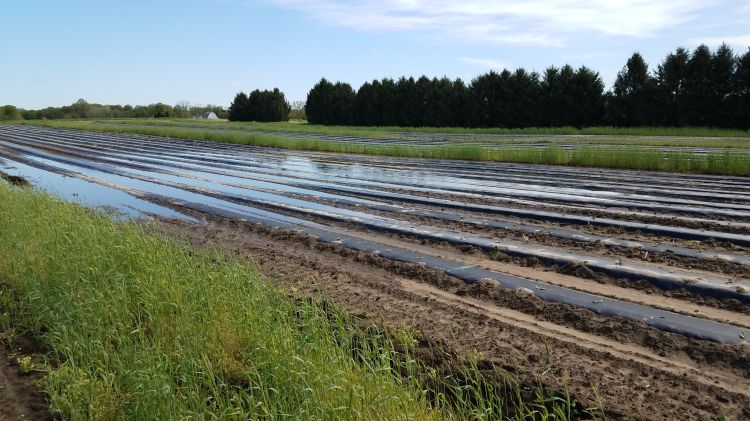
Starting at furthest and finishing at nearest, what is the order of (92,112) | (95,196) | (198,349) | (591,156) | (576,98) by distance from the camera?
(92,112), (576,98), (591,156), (95,196), (198,349)

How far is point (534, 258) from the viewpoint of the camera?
19.7 feet

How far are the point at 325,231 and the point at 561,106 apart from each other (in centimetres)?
3277

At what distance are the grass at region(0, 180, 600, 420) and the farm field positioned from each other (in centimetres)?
47

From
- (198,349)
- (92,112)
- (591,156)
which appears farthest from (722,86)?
(92,112)

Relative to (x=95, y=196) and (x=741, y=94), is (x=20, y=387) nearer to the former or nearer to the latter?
(x=95, y=196)

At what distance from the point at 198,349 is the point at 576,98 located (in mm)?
36381

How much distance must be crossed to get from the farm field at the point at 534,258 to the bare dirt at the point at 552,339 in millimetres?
14

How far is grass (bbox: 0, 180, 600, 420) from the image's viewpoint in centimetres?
296

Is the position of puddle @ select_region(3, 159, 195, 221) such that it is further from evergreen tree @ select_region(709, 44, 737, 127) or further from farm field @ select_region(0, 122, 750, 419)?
evergreen tree @ select_region(709, 44, 737, 127)

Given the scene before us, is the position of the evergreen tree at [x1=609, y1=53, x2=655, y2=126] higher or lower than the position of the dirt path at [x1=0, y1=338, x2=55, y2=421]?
higher

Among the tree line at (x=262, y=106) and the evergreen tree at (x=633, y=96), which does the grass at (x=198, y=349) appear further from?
the tree line at (x=262, y=106)

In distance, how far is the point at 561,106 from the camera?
3728 cm

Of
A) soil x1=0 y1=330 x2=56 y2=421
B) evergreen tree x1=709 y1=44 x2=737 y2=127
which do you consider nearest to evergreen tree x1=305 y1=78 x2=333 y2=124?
evergreen tree x1=709 y1=44 x2=737 y2=127

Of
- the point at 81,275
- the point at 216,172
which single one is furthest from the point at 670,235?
the point at 216,172
